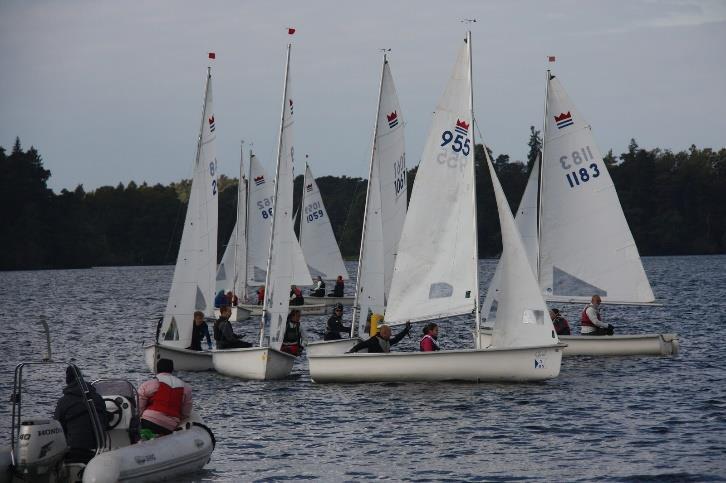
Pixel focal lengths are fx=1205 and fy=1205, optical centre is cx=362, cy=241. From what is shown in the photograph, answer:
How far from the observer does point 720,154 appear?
6496 inches

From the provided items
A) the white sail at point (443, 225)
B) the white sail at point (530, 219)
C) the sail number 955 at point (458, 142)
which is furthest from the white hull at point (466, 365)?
the white sail at point (530, 219)

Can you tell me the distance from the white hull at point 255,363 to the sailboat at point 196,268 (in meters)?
1.39

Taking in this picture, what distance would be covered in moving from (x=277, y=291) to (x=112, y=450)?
12373 millimetres

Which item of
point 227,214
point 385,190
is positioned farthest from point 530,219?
point 227,214

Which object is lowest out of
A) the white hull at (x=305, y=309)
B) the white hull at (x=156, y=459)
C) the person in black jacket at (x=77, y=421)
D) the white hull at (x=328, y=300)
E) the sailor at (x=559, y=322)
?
the white hull at (x=156, y=459)

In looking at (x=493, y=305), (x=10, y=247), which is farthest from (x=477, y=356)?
(x=10, y=247)

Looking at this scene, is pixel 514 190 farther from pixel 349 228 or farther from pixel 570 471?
pixel 570 471

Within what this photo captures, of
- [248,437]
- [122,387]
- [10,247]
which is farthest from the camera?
[10,247]

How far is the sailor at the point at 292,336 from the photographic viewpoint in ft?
93.4

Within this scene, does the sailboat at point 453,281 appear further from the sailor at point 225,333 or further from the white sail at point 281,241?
the sailor at point 225,333

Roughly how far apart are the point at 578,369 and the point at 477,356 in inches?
191

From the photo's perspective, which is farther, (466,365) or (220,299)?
Answer: (220,299)

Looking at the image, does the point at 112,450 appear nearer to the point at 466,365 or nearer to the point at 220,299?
the point at 466,365

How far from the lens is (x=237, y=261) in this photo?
174 ft
